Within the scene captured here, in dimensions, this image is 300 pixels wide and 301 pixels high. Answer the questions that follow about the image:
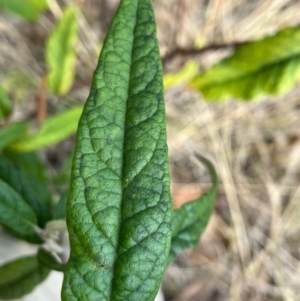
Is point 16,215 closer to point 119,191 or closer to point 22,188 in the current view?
point 22,188

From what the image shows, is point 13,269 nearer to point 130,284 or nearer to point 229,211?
point 130,284

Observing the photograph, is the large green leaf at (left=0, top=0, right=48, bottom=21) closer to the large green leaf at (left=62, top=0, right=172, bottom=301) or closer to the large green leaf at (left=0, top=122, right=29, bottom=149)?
the large green leaf at (left=0, top=122, right=29, bottom=149)

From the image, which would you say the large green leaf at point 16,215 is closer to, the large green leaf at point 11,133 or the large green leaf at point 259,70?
the large green leaf at point 11,133

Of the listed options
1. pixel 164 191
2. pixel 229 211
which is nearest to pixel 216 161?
pixel 229 211

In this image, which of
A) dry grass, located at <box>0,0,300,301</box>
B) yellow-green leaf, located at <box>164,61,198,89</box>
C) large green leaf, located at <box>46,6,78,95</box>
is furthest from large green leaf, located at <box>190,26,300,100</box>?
dry grass, located at <box>0,0,300,301</box>

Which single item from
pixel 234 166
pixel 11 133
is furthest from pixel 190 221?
pixel 234 166

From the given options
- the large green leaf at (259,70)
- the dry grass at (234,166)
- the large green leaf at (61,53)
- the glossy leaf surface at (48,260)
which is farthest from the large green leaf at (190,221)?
the dry grass at (234,166)
